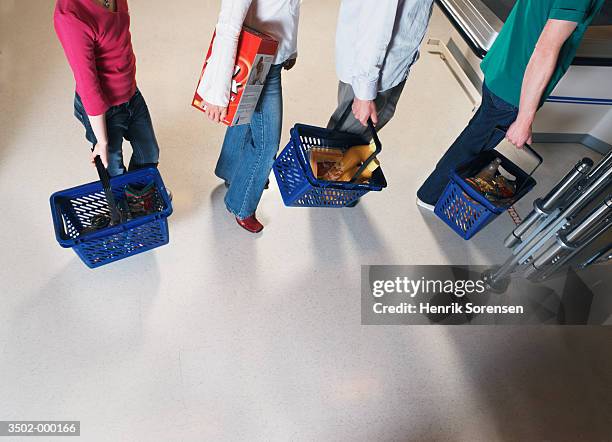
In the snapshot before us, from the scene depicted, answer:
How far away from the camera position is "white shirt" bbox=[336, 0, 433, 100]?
5.01 feet

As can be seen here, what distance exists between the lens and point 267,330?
1.99m

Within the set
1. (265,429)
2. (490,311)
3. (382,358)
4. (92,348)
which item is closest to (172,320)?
(92,348)

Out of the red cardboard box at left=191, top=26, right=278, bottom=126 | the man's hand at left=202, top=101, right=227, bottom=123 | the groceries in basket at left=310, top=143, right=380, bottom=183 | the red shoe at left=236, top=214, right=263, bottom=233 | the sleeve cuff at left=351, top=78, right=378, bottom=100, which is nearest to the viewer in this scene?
the red cardboard box at left=191, top=26, right=278, bottom=126

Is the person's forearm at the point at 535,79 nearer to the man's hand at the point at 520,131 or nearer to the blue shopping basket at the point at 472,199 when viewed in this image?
the man's hand at the point at 520,131

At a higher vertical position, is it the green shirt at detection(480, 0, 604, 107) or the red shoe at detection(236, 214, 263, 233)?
the green shirt at detection(480, 0, 604, 107)

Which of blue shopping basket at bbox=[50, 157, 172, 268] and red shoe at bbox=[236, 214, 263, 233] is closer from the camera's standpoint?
blue shopping basket at bbox=[50, 157, 172, 268]

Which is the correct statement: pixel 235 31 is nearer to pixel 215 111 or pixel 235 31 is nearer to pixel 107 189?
pixel 215 111

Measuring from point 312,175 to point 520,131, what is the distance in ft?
2.99

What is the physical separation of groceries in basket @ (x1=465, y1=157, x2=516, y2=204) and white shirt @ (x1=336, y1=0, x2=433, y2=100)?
69 centimetres

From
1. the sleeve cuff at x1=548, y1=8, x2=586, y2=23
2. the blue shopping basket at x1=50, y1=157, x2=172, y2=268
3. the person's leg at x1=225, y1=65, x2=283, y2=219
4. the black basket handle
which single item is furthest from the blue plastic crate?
the blue shopping basket at x1=50, y1=157, x2=172, y2=268

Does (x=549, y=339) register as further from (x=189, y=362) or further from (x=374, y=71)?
(x=189, y=362)

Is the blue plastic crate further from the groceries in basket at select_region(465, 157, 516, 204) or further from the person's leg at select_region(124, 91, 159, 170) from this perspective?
the person's leg at select_region(124, 91, 159, 170)

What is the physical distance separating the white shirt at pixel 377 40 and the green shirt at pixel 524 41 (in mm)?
394

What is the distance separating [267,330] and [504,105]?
4.74 ft
